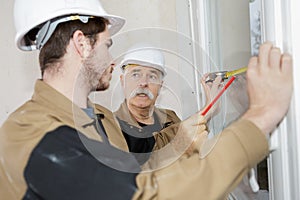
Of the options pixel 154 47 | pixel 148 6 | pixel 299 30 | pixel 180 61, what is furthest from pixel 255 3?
pixel 148 6

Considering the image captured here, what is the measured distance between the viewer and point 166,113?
1.52 m

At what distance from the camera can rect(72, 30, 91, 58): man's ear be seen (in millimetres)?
938

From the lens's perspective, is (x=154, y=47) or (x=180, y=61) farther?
(x=180, y=61)

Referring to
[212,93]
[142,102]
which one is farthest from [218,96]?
[142,102]

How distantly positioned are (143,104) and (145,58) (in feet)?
0.82

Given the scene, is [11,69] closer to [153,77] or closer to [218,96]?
[153,77]

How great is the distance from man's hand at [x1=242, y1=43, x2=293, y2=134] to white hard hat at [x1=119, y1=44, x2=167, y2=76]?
49 centimetres

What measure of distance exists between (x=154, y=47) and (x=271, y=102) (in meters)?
0.71

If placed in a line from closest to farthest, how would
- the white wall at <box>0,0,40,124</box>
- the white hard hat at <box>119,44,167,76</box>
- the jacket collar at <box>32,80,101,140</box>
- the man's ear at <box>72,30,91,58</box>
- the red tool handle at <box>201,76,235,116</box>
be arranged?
the jacket collar at <box>32,80,101,140</box>
the man's ear at <box>72,30,91,58</box>
the red tool handle at <box>201,76,235,116</box>
the white hard hat at <box>119,44,167,76</box>
the white wall at <box>0,0,40,124</box>

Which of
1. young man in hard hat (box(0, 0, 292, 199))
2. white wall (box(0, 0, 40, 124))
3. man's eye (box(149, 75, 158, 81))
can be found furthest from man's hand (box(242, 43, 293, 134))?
white wall (box(0, 0, 40, 124))

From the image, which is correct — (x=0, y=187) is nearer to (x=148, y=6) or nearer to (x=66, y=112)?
(x=66, y=112)

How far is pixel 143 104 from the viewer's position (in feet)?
4.77

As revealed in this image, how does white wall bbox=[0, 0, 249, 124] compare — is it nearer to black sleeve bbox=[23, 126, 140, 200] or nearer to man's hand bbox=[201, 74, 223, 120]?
man's hand bbox=[201, 74, 223, 120]

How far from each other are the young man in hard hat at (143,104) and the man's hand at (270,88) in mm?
407
